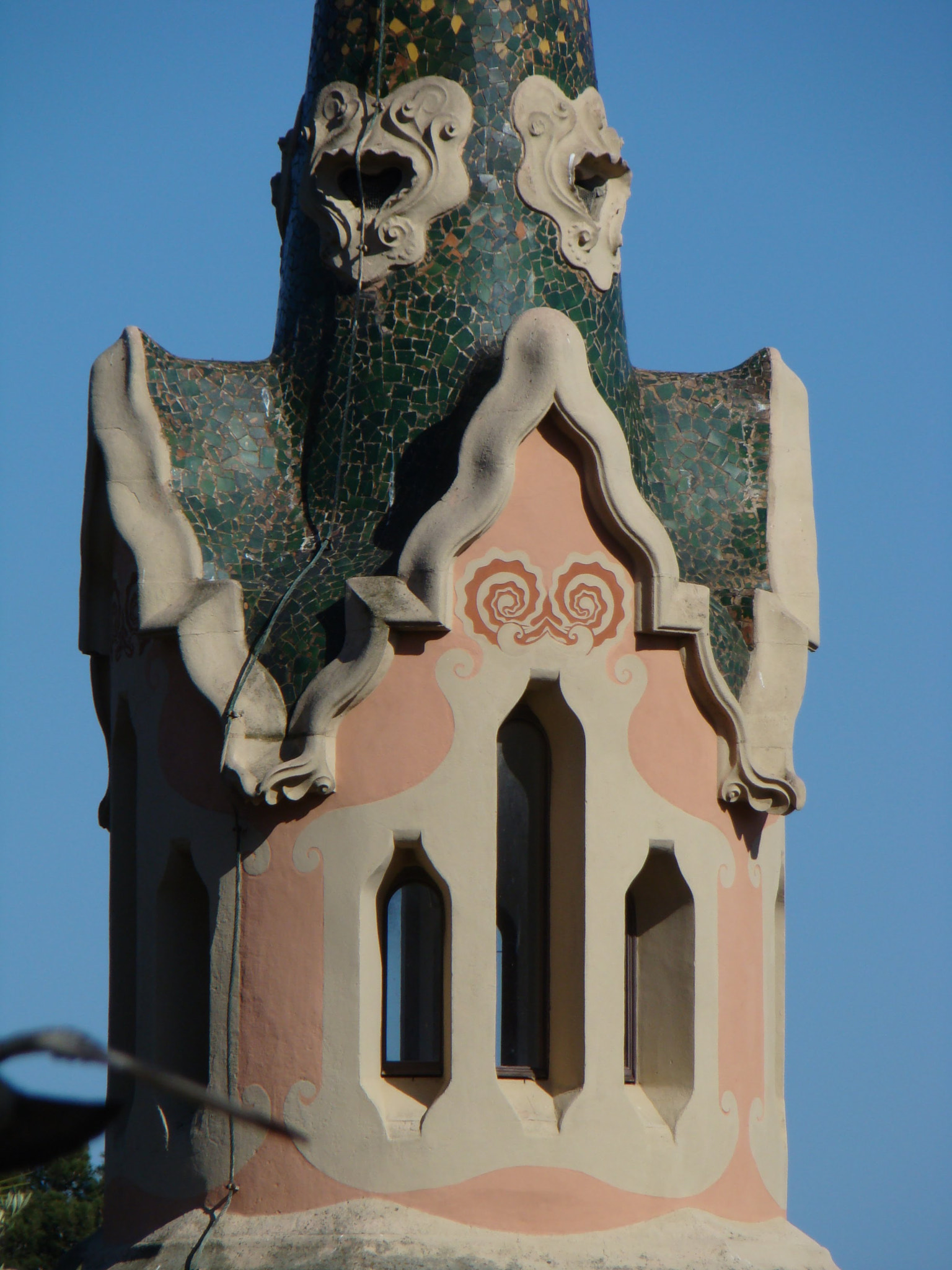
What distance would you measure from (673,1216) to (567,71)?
23.4 feet

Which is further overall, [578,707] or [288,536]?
[288,536]

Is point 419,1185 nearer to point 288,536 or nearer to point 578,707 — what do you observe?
point 578,707

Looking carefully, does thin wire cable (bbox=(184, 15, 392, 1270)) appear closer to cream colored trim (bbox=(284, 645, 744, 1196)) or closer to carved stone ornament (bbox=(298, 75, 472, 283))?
carved stone ornament (bbox=(298, 75, 472, 283))

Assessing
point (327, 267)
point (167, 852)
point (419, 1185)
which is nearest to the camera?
point (419, 1185)

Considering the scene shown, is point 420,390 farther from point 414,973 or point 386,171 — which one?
point 414,973

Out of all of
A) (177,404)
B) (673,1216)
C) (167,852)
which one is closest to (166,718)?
(167,852)

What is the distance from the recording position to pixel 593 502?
1385 cm

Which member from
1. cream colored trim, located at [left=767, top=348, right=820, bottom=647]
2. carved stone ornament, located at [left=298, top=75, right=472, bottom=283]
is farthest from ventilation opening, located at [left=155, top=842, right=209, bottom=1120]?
cream colored trim, located at [left=767, top=348, right=820, bottom=647]

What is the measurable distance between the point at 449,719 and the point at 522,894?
124 centimetres

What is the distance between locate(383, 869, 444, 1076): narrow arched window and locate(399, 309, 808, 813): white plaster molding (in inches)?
69.6

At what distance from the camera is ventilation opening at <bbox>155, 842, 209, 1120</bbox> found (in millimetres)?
13836

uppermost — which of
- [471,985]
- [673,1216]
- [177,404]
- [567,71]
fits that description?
[567,71]

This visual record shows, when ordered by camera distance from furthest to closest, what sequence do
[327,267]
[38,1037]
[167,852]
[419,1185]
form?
[327,267]
[167,852]
[419,1185]
[38,1037]

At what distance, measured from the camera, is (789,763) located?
14297mm
